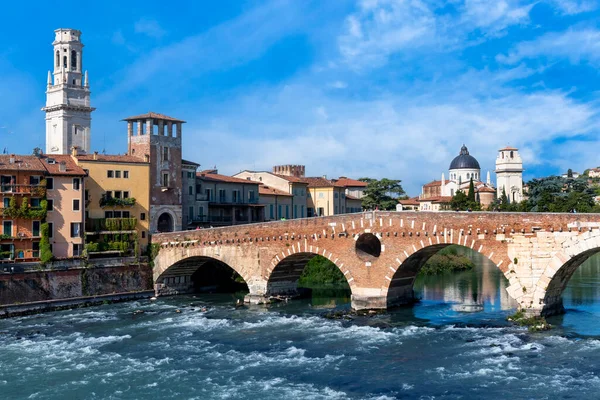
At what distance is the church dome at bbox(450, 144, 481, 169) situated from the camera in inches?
6486

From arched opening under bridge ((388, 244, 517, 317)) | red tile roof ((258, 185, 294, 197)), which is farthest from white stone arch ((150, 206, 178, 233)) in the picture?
arched opening under bridge ((388, 244, 517, 317))

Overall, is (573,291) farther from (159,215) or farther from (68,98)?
(68,98)

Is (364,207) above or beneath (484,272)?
above

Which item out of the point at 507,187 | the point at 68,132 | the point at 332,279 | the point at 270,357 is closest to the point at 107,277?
the point at 332,279

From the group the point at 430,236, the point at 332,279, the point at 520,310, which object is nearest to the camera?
the point at 520,310

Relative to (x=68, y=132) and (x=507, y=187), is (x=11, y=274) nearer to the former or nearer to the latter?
(x=68, y=132)

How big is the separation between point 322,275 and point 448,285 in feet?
33.1

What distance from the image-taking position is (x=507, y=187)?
14388 centimetres

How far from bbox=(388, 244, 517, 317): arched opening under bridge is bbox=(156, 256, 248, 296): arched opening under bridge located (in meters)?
14.0

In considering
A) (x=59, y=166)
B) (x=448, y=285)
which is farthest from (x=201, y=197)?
(x=448, y=285)

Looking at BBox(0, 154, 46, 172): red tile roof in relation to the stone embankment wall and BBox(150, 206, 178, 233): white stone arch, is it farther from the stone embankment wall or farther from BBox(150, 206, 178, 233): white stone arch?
BBox(150, 206, 178, 233): white stone arch

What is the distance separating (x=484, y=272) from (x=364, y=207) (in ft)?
79.7

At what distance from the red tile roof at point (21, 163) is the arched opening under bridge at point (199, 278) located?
11.7 metres

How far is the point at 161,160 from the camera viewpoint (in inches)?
2298
